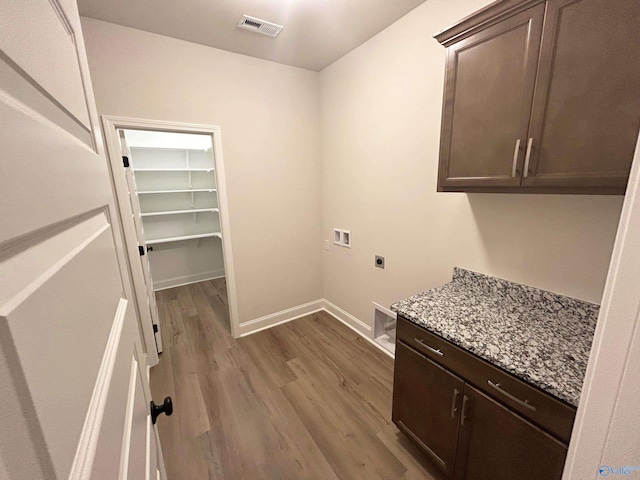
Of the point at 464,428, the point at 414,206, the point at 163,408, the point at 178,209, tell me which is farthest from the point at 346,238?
the point at 178,209

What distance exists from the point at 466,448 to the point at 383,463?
0.55m

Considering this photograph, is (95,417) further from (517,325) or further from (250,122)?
(250,122)

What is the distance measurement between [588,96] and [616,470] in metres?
1.16

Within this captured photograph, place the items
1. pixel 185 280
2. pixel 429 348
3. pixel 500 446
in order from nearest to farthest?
pixel 500 446, pixel 429 348, pixel 185 280

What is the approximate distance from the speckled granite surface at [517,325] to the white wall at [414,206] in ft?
0.28

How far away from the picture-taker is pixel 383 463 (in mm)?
1514

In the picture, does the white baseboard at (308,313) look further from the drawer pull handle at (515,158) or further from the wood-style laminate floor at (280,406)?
the drawer pull handle at (515,158)

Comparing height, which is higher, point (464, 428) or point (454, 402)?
point (454, 402)

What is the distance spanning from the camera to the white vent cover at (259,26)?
1859mm

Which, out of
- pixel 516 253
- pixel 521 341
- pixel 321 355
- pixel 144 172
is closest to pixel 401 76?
pixel 516 253

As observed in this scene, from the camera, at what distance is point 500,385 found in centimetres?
104

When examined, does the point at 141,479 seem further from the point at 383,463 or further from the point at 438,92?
the point at 438,92

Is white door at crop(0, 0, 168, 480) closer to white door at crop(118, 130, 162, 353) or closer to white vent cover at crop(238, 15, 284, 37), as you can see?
white vent cover at crop(238, 15, 284, 37)

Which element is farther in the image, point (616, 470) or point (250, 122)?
point (250, 122)
